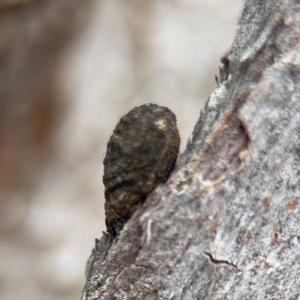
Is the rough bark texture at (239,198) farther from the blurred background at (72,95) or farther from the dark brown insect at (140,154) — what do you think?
the blurred background at (72,95)

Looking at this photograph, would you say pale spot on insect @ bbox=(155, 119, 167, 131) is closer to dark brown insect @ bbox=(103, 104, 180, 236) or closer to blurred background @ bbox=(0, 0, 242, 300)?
dark brown insect @ bbox=(103, 104, 180, 236)

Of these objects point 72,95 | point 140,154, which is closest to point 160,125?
point 140,154

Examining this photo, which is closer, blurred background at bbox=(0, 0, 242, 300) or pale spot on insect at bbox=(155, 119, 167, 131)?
pale spot on insect at bbox=(155, 119, 167, 131)

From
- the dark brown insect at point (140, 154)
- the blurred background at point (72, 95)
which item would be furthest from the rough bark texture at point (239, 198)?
the blurred background at point (72, 95)

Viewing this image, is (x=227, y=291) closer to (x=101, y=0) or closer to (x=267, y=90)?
(x=267, y=90)

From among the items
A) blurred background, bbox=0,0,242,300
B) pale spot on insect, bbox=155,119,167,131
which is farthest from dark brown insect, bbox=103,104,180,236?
blurred background, bbox=0,0,242,300

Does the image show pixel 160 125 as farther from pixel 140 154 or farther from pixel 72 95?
pixel 72 95

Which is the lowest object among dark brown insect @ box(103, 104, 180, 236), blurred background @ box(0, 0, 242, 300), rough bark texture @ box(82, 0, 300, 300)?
rough bark texture @ box(82, 0, 300, 300)
